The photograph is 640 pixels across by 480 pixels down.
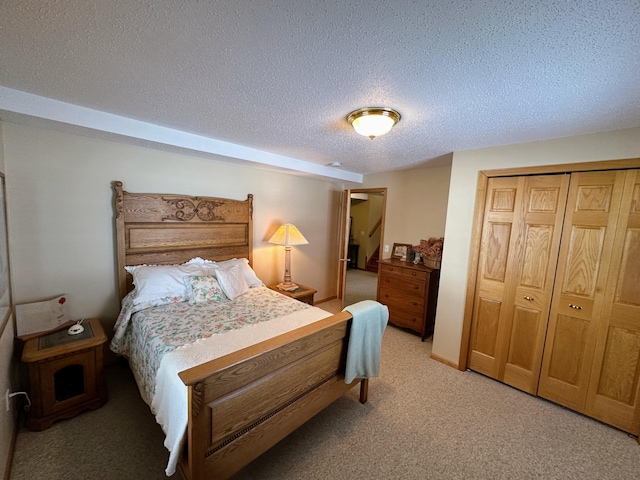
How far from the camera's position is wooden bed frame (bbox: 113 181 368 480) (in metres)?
1.20

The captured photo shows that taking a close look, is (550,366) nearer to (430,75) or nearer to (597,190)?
(597,190)

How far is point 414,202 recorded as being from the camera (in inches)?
148

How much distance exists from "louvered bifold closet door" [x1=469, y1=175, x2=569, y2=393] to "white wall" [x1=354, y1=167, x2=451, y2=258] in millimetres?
1038

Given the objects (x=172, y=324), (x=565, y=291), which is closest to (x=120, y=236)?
(x=172, y=324)

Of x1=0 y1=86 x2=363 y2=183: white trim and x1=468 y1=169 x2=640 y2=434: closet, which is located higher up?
x1=0 y1=86 x2=363 y2=183: white trim

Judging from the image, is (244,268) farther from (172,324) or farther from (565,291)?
(565,291)

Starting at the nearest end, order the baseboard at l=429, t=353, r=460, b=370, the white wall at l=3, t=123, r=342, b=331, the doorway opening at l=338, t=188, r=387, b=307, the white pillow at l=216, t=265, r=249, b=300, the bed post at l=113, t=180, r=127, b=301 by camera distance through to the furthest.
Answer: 1. the white wall at l=3, t=123, r=342, b=331
2. the bed post at l=113, t=180, r=127, b=301
3. the white pillow at l=216, t=265, r=249, b=300
4. the baseboard at l=429, t=353, r=460, b=370
5. the doorway opening at l=338, t=188, r=387, b=307

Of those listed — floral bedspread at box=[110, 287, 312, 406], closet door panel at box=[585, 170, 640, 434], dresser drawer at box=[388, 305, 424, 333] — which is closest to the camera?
floral bedspread at box=[110, 287, 312, 406]

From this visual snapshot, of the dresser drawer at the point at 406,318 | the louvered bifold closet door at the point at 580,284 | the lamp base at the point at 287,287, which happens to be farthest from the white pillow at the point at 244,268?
the louvered bifold closet door at the point at 580,284

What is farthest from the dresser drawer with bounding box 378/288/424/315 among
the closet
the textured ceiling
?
the textured ceiling

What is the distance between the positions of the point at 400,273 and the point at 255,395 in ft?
8.32

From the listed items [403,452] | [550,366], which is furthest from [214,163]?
[550,366]

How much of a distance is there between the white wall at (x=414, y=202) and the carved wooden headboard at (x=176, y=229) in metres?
2.14

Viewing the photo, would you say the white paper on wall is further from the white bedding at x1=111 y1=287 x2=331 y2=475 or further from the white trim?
the white trim
